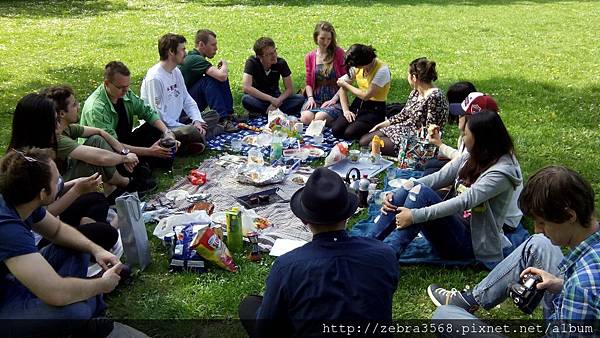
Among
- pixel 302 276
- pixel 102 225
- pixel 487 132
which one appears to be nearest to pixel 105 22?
pixel 102 225

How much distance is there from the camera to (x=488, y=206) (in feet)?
15.1

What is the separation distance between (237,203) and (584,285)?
4094mm

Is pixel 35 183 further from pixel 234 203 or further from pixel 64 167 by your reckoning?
pixel 234 203

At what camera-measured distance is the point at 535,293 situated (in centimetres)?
346

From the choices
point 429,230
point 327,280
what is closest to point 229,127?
point 429,230

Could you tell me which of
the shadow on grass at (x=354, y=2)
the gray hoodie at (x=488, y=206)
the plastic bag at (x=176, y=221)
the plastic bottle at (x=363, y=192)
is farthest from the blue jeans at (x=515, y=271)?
the shadow on grass at (x=354, y=2)

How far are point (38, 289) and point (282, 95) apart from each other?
631cm

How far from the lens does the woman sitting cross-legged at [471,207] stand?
14.7 ft

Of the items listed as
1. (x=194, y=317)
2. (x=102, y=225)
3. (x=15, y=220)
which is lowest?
(x=194, y=317)

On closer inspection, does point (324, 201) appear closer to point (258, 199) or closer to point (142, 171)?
point (258, 199)

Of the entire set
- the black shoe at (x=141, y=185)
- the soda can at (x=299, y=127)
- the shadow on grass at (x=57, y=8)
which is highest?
the shadow on grass at (x=57, y=8)

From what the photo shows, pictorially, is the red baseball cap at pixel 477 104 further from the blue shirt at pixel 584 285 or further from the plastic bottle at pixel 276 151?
the blue shirt at pixel 584 285

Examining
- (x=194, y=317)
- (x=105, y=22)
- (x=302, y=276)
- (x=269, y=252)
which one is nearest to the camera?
(x=302, y=276)

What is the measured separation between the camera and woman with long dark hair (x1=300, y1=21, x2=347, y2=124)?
8.65 meters
